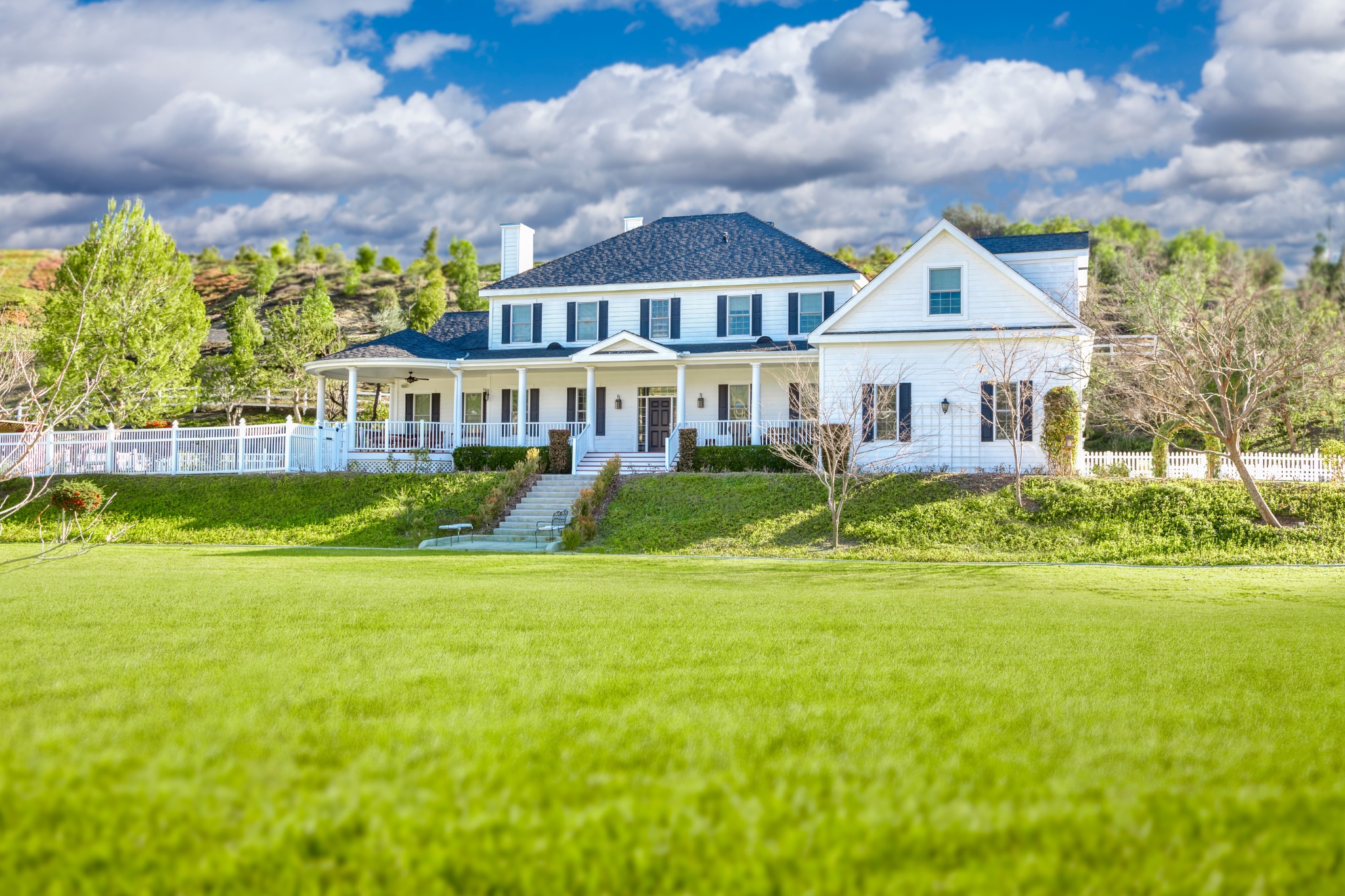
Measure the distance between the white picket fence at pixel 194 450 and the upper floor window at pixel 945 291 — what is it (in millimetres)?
17435

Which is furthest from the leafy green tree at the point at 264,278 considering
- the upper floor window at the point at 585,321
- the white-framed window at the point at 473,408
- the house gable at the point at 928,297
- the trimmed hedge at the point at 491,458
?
the house gable at the point at 928,297

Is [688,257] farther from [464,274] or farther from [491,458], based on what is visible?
[464,274]

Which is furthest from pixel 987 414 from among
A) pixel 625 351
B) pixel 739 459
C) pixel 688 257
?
pixel 688 257

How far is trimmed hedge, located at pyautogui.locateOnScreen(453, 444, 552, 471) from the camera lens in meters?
26.0

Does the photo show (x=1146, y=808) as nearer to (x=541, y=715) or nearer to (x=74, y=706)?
(x=541, y=715)

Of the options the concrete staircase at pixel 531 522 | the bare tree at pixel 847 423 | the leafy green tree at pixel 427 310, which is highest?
the leafy green tree at pixel 427 310

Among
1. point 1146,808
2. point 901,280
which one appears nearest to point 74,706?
point 1146,808

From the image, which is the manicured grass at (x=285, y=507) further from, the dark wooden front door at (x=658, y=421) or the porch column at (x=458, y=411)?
the dark wooden front door at (x=658, y=421)

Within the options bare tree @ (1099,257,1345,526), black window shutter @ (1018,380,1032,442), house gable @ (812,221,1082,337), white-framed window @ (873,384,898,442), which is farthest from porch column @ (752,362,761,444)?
bare tree @ (1099,257,1345,526)

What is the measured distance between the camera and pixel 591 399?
91.6 feet

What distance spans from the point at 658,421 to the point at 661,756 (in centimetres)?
2488

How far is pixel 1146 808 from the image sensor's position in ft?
13.0

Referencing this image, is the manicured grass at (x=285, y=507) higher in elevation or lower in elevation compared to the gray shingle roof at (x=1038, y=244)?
lower

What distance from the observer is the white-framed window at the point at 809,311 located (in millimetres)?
28359
